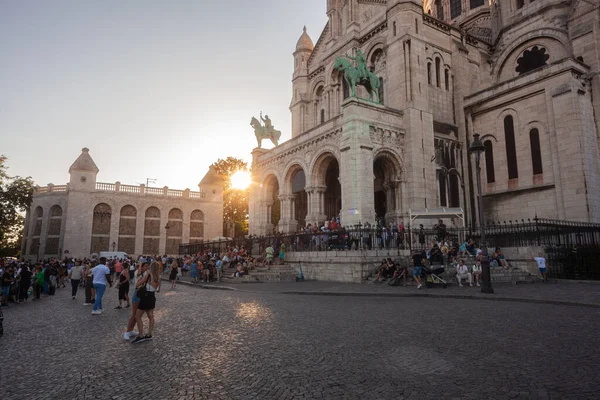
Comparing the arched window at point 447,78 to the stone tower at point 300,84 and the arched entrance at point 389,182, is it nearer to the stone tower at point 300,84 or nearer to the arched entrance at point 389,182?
the arched entrance at point 389,182

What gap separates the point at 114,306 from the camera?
37.8 ft

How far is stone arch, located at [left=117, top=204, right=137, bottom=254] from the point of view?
132 ft

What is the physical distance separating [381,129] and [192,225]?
29859 mm

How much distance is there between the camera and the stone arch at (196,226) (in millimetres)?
44344

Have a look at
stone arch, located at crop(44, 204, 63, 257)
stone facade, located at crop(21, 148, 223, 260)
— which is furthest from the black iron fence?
stone arch, located at crop(44, 204, 63, 257)

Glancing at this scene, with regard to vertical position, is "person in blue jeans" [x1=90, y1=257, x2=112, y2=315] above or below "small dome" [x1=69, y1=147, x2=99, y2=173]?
below

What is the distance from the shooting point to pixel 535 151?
2244 cm

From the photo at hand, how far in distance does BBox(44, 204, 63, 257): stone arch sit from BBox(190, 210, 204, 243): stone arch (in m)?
13.6

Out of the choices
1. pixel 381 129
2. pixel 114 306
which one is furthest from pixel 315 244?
pixel 114 306

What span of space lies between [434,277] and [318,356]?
386 inches

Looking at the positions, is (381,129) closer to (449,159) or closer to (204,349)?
(449,159)

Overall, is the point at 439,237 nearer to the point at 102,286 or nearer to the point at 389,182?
the point at 389,182

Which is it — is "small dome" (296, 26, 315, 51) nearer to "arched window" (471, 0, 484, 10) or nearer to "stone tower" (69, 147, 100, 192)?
"arched window" (471, 0, 484, 10)

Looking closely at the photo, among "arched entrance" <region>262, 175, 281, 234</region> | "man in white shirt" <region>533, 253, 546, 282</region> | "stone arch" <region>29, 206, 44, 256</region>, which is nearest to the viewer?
"man in white shirt" <region>533, 253, 546, 282</region>
